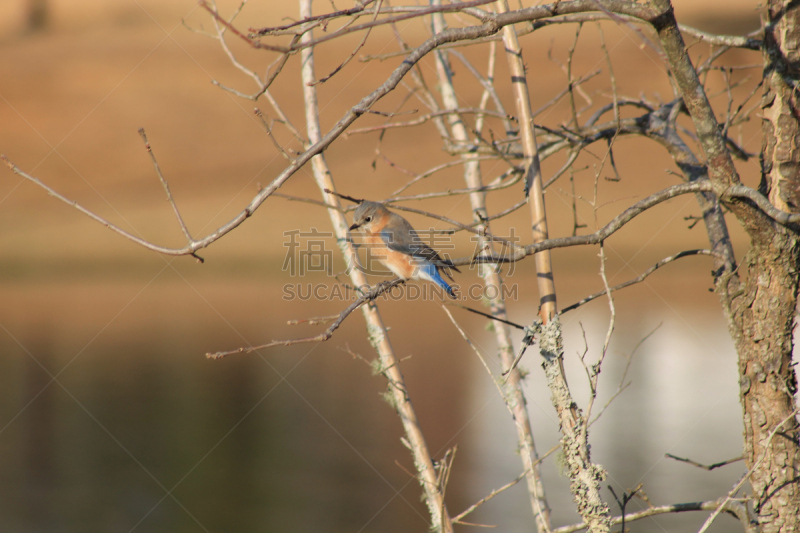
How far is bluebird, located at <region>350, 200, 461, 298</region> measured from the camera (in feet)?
15.9

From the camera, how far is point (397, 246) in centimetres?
502

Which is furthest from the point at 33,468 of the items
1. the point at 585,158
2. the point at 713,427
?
the point at 585,158

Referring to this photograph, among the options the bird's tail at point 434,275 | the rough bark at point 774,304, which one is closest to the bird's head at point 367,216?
the bird's tail at point 434,275

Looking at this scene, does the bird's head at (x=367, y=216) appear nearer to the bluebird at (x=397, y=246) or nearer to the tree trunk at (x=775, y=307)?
the bluebird at (x=397, y=246)

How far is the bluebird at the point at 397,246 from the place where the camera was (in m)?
4.86

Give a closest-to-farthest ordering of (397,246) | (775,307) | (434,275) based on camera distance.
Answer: (775,307), (434,275), (397,246)

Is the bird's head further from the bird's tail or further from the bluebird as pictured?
the bird's tail

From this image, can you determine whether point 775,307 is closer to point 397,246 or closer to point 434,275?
point 434,275

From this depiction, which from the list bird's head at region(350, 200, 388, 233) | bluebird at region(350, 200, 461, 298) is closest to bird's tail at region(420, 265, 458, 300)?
bluebird at region(350, 200, 461, 298)

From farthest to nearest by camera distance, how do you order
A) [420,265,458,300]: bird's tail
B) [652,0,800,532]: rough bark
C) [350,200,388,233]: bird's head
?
[350,200,388,233]: bird's head < [420,265,458,300]: bird's tail < [652,0,800,532]: rough bark

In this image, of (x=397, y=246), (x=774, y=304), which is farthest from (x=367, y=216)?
(x=774, y=304)

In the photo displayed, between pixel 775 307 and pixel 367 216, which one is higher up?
pixel 367 216

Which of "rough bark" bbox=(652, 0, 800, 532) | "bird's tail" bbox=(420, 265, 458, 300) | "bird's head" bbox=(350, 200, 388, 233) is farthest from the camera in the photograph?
"bird's head" bbox=(350, 200, 388, 233)

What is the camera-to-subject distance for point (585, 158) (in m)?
21.9
